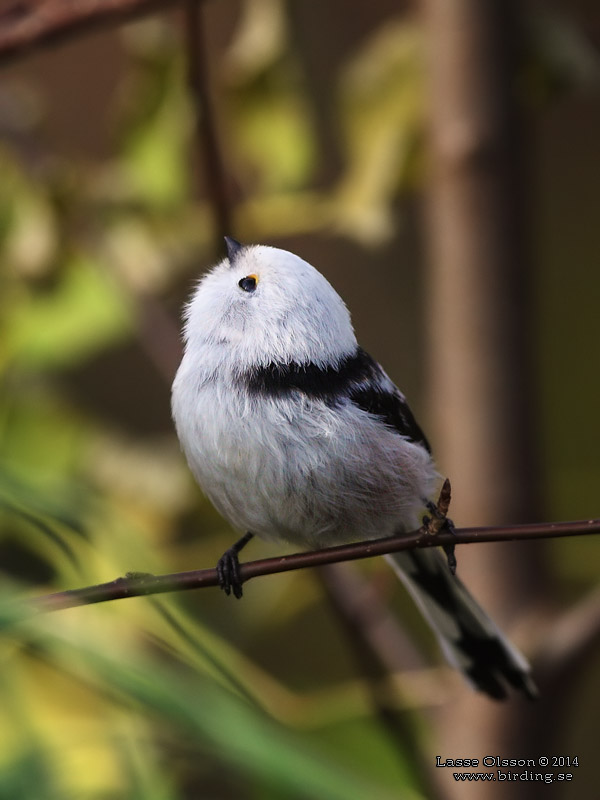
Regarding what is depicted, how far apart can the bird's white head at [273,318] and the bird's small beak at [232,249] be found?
2 centimetres

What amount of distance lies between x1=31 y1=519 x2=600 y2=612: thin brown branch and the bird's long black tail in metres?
0.31

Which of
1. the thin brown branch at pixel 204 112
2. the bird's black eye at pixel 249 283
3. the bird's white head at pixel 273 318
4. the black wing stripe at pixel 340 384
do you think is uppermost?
the thin brown branch at pixel 204 112

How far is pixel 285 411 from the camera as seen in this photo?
2.65 ft

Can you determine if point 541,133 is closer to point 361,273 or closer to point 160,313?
point 361,273

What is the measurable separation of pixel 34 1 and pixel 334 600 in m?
0.89

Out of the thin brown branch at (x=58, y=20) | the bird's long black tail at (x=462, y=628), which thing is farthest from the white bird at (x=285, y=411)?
the thin brown branch at (x=58, y=20)

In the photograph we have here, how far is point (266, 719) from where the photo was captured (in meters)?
0.43

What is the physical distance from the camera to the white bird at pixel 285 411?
809 mm

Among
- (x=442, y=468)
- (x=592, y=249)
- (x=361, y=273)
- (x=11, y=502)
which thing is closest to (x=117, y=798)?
(x=11, y=502)

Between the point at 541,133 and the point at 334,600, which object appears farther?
the point at 541,133

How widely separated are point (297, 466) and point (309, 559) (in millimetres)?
193

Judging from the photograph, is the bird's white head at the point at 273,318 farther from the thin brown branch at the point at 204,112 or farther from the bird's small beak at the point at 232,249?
the thin brown branch at the point at 204,112

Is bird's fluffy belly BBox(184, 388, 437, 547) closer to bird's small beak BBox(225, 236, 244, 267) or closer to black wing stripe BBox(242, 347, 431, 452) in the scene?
black wing stripe BBox(242, 347, 431, 452)

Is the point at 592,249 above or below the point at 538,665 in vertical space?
above
